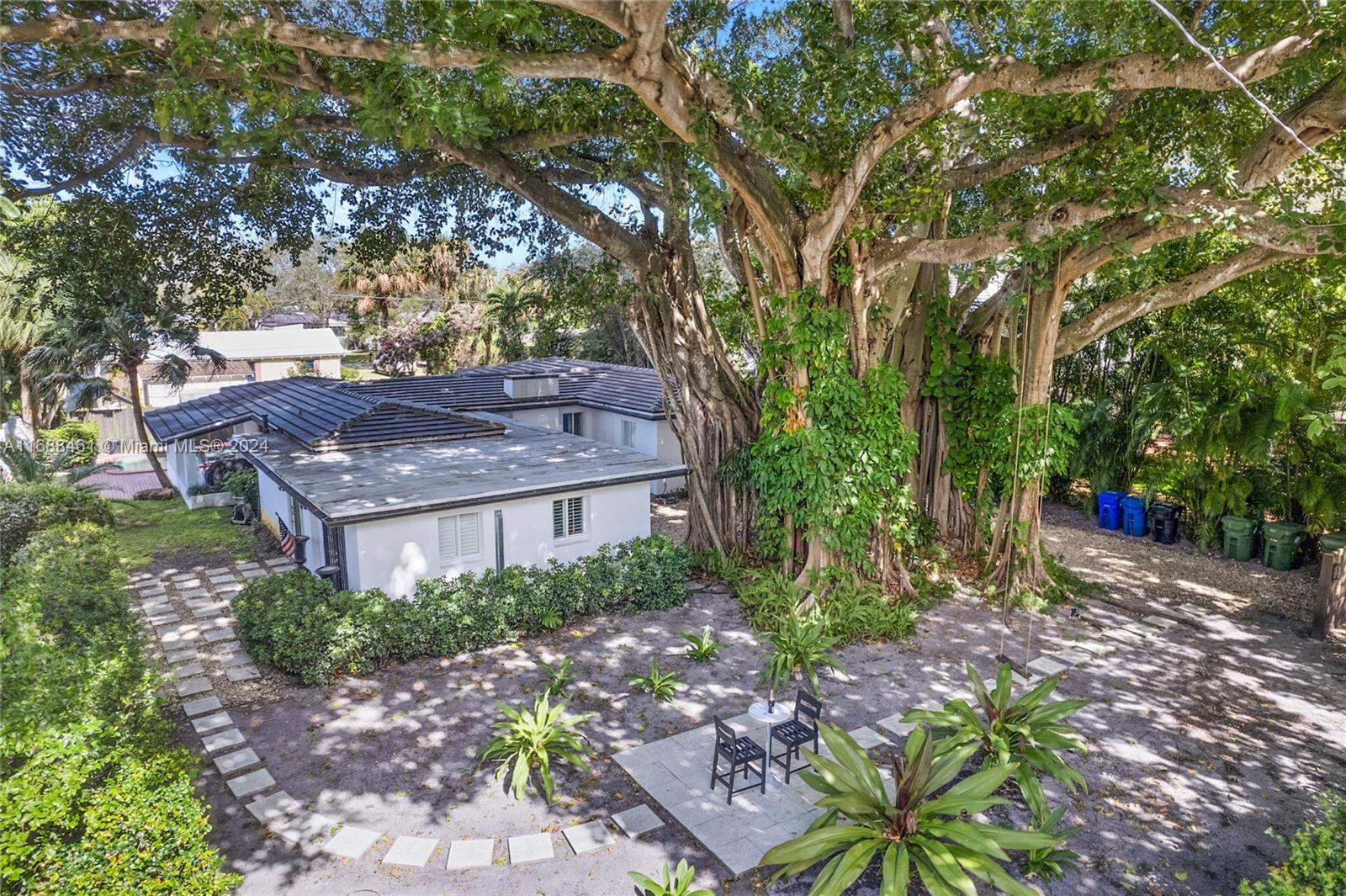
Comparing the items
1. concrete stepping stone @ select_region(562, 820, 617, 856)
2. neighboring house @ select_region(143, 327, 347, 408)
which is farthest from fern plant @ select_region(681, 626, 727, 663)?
neighboring house @ select_region(143, 327, 347, 408)

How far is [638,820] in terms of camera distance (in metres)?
6.30

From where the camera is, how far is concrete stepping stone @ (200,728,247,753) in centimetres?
746

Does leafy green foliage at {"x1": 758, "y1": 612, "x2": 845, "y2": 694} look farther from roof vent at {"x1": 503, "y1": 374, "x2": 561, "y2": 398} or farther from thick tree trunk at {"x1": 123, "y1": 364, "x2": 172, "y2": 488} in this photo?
thick tree trunk at {"x1": 123, "y1": 364, "x2": 172, "y2": 488}

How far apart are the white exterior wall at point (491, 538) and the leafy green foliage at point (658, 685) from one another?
3431mm

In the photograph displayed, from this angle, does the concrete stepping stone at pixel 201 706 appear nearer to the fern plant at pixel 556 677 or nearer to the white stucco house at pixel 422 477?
the white stucco house at pixel 422 477

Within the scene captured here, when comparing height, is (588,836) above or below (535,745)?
below

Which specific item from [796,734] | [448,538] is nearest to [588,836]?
[796,734]

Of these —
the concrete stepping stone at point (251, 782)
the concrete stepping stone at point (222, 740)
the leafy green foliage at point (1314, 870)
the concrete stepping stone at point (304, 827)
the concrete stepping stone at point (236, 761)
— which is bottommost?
the concrete stepping stone at point (304, 827)

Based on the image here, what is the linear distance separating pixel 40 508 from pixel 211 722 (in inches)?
346

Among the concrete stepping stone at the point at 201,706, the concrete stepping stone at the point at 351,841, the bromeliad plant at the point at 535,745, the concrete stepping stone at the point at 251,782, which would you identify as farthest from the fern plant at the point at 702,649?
the concrete stepping stone at the point at 201,706

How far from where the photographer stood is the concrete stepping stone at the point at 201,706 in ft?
26.8

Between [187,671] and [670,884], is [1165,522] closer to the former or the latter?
[670,884]

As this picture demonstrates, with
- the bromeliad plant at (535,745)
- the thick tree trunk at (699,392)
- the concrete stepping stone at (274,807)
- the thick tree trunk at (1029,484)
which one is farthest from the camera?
the thick tree trunk at (699,392)

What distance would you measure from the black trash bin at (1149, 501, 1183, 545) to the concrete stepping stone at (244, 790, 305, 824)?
1507cm
